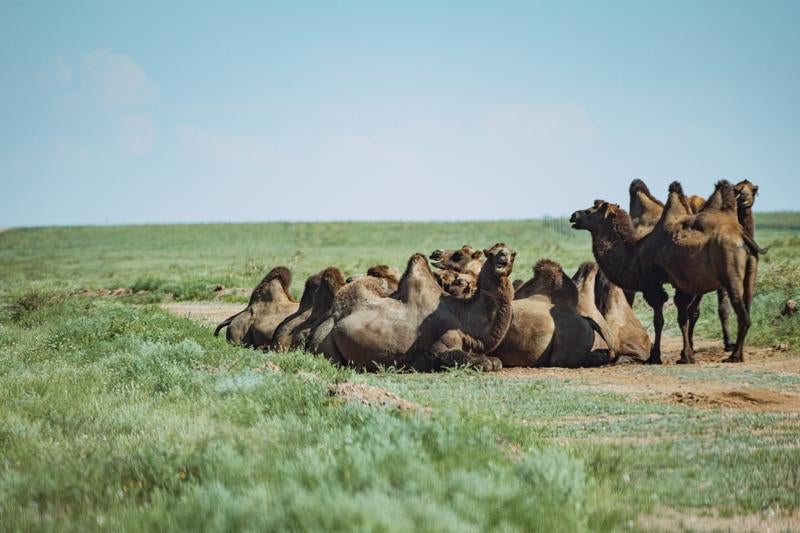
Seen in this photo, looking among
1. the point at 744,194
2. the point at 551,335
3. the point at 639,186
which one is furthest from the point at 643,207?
the point at 551,335

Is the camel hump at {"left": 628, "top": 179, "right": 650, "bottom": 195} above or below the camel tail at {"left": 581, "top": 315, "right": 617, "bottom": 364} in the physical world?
above

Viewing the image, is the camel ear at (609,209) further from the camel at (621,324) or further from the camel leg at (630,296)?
the camel leg at (630,296)

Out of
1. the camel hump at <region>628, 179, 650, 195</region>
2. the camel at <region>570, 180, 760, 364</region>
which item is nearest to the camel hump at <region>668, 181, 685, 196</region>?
the camel at <region>570, 180, 760, 364</region>

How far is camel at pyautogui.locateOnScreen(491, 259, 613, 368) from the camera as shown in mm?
13539

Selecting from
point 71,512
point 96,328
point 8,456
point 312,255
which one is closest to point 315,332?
point 96,328

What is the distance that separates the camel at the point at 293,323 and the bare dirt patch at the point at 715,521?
8.83m

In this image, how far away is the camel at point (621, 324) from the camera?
1466 centimetres

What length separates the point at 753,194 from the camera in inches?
615

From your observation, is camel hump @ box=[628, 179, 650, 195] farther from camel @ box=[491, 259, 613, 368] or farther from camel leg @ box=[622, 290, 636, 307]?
camel @ box=[491, 259, 613, 368]

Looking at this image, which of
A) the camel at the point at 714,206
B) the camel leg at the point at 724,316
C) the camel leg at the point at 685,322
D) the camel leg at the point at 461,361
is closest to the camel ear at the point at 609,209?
the camel at the point at 714,206

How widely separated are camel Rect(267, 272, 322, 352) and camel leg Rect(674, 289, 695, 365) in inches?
215

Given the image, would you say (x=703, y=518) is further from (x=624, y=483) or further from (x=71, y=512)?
(x=71, y=512)

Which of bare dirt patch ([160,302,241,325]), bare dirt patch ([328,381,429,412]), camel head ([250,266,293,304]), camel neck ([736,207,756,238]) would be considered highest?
camel neck ([736,207,756,238])

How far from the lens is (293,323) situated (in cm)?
1443
